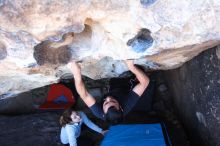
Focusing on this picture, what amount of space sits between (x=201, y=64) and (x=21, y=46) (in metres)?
1.14

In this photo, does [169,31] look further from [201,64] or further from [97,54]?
[201,64]

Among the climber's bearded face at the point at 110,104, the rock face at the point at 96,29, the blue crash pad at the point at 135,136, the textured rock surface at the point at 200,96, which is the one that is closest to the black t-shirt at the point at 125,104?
the climber's bearded face at the point at 110,104

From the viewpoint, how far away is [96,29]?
1.68 meters

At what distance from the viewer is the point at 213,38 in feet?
4.99

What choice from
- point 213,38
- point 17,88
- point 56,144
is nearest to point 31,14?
point 213,38

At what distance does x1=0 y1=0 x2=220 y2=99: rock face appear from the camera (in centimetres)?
141

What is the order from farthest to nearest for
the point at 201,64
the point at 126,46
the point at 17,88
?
the point at 17,88
the point at 201,64
the point at 126,46

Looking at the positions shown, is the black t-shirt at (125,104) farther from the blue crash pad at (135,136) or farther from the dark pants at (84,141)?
the dark pants at (84,141)

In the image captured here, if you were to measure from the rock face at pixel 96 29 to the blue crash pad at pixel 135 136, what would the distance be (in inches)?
38.3

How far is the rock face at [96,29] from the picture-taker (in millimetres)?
1409

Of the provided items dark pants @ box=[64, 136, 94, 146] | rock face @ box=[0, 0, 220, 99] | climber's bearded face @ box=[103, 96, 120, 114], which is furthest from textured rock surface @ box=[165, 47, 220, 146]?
dark pants @ box=[64, 136, 94, 146]

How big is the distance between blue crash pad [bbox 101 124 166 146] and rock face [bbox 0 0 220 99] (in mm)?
972

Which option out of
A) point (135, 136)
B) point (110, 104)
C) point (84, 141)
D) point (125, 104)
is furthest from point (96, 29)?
point (84, 141)

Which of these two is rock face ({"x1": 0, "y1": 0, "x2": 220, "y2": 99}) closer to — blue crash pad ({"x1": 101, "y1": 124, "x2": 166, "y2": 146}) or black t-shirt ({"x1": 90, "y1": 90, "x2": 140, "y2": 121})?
black t-shirt ({"x1": 90, "y1": 90, "x2": 140, "y2": 121})
